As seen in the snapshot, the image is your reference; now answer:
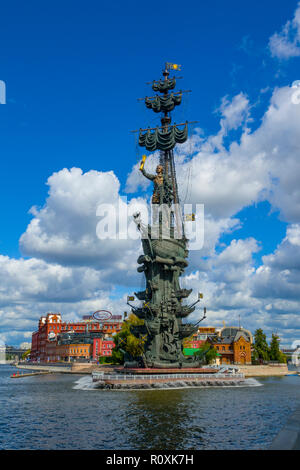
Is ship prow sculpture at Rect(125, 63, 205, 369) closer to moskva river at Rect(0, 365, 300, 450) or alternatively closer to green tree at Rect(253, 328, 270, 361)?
moskva river at Rect(0, 365, 300, 450)

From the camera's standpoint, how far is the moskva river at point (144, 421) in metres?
25.7

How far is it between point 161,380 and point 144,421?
3140 centimetres

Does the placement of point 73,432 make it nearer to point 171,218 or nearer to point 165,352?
point 165,352

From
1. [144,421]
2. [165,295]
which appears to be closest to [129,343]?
[165,295]

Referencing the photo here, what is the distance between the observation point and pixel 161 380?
63094mm

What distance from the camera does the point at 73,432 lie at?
2916 cm

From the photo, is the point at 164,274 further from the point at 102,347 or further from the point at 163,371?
the point at 102,347

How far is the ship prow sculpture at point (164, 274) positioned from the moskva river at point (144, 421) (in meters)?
26.4

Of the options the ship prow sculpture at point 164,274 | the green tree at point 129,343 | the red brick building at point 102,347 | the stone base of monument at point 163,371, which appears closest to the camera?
the stone base of monument at point 163,371

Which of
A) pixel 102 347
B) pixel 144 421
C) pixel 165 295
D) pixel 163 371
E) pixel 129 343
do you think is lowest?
pixel 144 421

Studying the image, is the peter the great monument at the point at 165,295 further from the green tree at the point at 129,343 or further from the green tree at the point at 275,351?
the green tree at the point at 275,351

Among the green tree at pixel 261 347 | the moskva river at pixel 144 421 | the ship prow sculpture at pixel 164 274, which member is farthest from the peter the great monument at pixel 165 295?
the green tree at pixel 261 347
